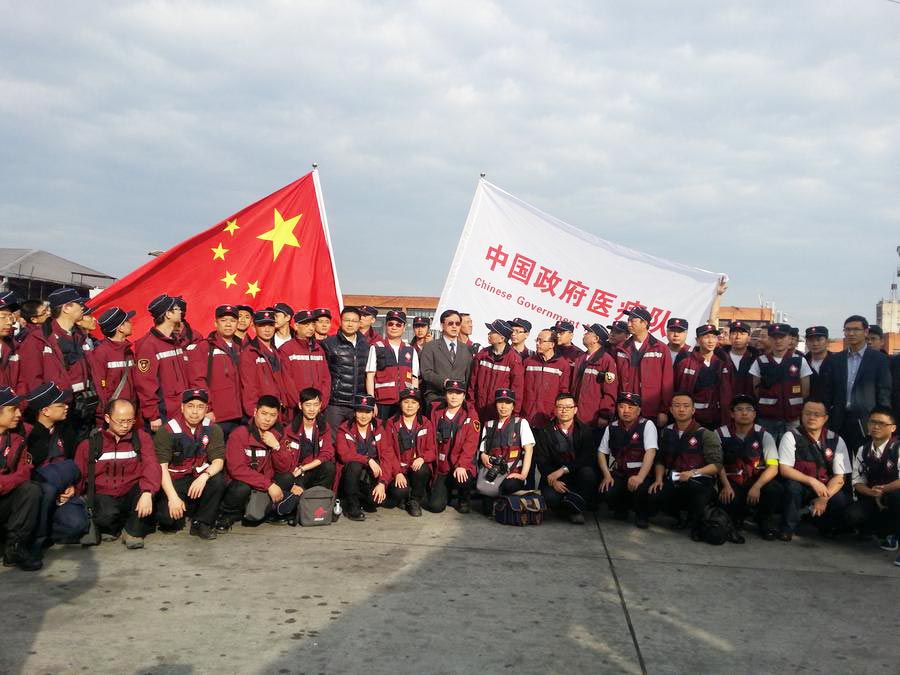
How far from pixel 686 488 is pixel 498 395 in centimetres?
190

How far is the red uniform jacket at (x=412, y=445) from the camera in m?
6.98

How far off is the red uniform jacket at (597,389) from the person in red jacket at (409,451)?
5.19 ft

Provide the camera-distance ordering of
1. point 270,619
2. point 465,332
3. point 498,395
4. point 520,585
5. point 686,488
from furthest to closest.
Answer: point 465,332
point 498,395
point 686,488
point 520,585
point 270,619

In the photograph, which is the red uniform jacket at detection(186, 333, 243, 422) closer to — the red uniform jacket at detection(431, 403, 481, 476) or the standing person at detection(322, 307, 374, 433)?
the standing person at detection(322, 307, 374, 433)

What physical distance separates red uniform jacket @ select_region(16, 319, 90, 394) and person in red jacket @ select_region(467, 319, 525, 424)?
3.77m

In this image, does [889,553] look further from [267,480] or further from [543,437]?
[267,480]

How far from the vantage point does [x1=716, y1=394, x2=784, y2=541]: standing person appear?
6.27 metres

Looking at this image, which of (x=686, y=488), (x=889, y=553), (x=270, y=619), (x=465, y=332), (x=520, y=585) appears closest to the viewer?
(x=270, y=619)

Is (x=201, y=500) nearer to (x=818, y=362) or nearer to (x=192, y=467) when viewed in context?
(x=192, y=467)

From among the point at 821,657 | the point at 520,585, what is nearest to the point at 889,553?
the point at 821,657

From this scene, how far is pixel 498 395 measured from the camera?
23.3ft

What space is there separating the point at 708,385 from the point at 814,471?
1276mm

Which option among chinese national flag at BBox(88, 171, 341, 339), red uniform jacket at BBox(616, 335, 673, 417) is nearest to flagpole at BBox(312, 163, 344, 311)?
chinese national flag at BBox(88, 171, 341, 339)

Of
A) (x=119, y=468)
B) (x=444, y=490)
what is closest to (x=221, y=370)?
(x=119, y=468)
